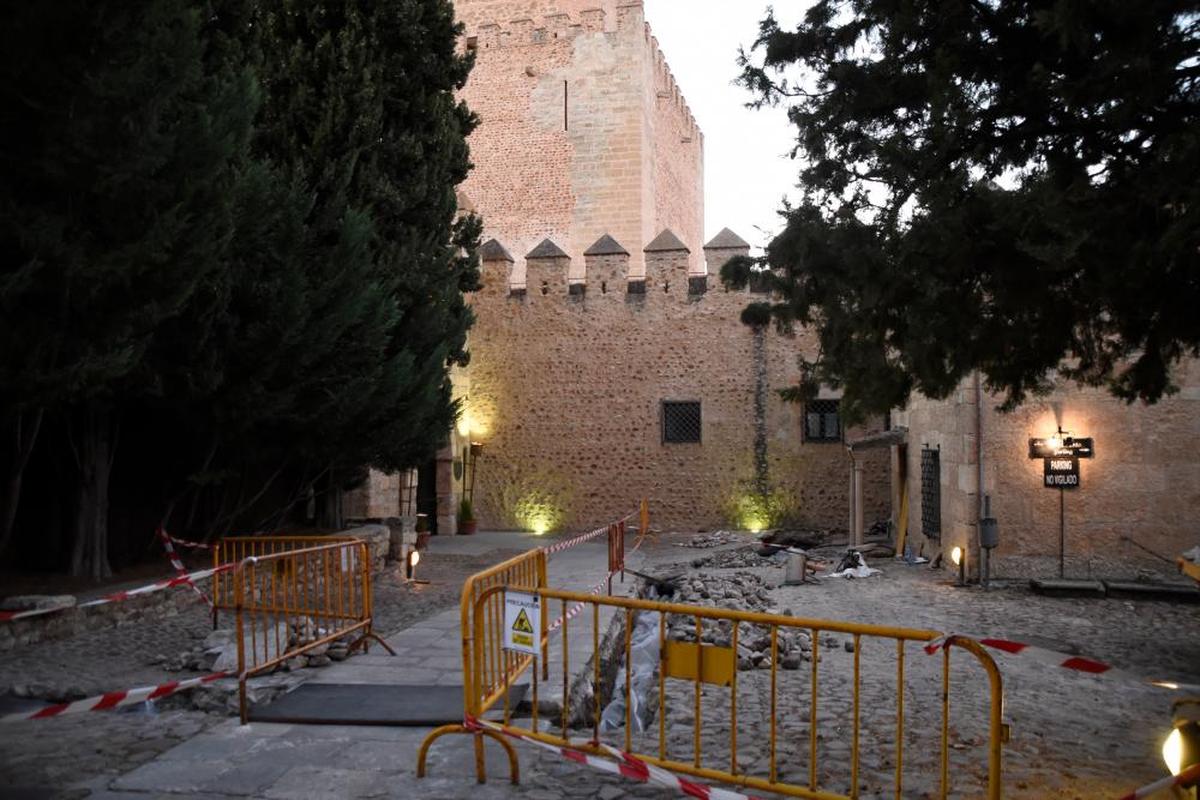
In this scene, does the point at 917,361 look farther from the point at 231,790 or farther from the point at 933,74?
the point at 231,790

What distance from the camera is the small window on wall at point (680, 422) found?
17797 millimetres

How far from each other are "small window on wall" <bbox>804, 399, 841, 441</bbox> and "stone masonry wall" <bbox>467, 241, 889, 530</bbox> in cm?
20

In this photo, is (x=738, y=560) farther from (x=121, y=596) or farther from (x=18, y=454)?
(x=18, y=454)

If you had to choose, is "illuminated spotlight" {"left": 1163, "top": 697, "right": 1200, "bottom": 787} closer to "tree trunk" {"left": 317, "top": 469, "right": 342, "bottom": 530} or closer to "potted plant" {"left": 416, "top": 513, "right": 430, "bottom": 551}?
"tree trunk" {"left": 317, "top": 469, "right": 342, "bottom": 530}

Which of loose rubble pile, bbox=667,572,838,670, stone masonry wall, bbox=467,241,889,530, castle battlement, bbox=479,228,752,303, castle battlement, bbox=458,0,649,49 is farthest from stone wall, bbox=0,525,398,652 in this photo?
castle battlement, bbox=458,0,649,49

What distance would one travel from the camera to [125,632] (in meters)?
7.21

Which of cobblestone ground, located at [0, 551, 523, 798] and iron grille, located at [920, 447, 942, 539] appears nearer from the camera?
cobblestone ground, located at [0, 551, 523, 798]

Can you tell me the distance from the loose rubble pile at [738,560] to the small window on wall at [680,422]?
11.2 ft

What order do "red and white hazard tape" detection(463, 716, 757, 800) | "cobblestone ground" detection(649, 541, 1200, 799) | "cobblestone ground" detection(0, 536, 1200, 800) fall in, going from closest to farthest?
"red and white hazard tape" detection(463, 716, 757, 800)
"cobblestone ground" detection(0, 536, 1200, 800)
"cobblestone ground" detection(649, 541, 1200, 799)

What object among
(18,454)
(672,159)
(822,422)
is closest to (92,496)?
(18,454)

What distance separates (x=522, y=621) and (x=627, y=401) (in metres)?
13.8

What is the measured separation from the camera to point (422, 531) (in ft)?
51.7

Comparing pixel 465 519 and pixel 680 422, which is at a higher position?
Result: pixel 680 422

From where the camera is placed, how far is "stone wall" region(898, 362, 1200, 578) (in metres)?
10.3
